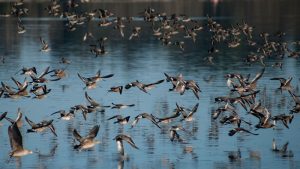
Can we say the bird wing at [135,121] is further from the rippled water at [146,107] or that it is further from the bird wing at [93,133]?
the bird wing at [93,133]

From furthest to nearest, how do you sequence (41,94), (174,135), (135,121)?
1. (41,94)
2. (135,121)
3. (174,135)

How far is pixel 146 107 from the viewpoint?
39344mm

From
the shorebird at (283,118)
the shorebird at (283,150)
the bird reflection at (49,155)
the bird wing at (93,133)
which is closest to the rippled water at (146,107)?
the bird reflection at (49,155)

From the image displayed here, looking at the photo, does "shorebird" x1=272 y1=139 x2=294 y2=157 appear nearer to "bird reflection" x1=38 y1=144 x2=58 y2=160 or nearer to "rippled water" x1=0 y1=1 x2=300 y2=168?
"rippled water" x1=0 y1=1 x2=300 y2=168

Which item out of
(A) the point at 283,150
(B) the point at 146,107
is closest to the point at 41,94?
(B) the point at 146,107

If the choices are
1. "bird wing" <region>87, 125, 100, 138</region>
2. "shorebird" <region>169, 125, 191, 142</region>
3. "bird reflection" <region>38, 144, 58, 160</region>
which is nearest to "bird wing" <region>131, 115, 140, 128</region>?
"shorebird" <region>169, 125, 191, 142</region>

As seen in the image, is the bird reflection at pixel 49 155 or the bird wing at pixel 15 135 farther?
the bird reflection at pixel 49 155

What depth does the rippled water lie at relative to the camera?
2908 centimetres

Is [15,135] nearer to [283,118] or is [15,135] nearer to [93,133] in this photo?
[93,133]

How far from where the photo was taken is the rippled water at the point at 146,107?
2908 cm

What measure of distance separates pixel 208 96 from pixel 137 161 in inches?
556

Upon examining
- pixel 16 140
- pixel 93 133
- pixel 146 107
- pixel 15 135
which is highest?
pixel 15 135

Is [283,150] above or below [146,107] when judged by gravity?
above

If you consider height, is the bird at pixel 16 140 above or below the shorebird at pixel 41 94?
above
